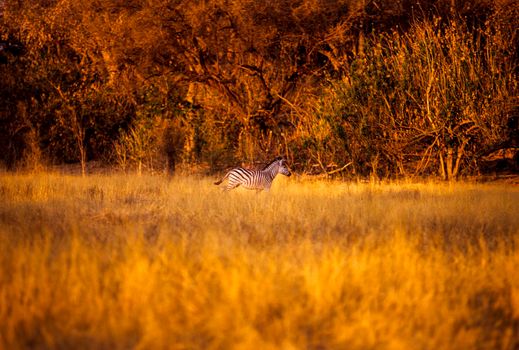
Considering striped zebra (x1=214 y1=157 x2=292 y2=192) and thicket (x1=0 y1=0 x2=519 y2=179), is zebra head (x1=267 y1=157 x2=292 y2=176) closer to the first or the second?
striped zebra (x1=214 y1=157 x2=292 y2=192)

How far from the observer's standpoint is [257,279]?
19.2ft

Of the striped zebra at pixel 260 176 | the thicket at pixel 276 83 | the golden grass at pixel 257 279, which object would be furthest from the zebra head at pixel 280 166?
the thicket at pixel 276 83

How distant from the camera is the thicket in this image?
50.1 ft

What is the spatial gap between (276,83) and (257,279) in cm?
1468

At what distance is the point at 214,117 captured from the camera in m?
20.8

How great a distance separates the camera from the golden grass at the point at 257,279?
476cm

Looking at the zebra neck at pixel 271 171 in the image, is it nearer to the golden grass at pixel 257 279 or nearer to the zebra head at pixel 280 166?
the zebra head at pixel 280 166

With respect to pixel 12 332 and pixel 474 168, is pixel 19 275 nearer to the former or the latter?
pixel 12 332

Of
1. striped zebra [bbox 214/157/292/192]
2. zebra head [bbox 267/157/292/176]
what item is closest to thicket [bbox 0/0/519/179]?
zebra head [bbox 267/157/292/176]

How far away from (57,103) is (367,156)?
12.0 meters

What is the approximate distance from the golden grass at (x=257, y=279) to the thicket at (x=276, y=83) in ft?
17.4

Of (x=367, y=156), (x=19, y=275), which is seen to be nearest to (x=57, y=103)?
(x=367, y=156)

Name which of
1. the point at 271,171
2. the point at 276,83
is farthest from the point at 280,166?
the point at 276,83

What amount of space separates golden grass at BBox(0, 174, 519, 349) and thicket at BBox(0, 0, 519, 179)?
17.4ft
